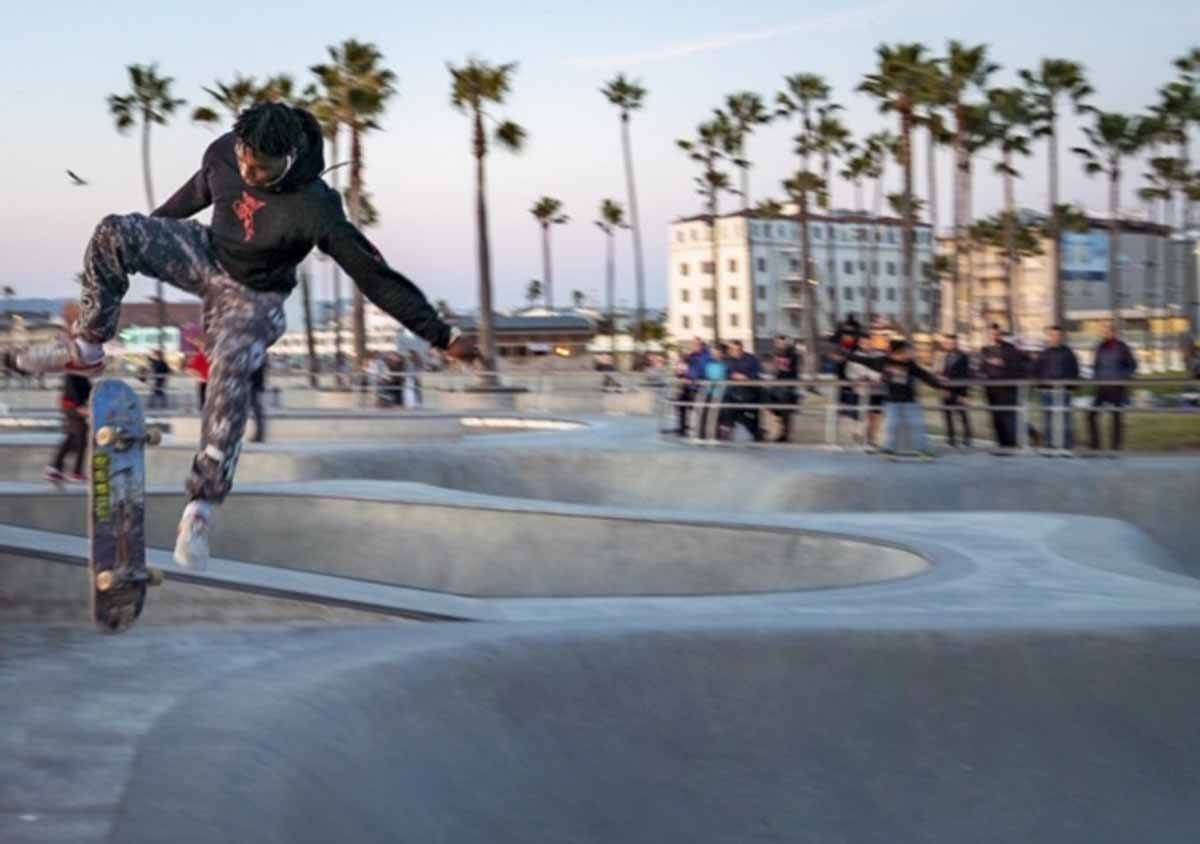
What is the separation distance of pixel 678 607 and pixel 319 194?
3.07m

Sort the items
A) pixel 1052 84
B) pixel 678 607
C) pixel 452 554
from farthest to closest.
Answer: pixel 1052 84 → pixel 452 554 → pixel 678 607

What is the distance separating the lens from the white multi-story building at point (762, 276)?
489 feet

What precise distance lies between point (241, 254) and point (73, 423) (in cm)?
897

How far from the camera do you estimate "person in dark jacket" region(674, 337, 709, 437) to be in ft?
70.8

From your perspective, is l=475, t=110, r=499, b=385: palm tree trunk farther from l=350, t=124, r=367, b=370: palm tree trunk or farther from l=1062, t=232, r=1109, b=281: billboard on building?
l=1062, t=232, r=1109, b=281: billboard on building

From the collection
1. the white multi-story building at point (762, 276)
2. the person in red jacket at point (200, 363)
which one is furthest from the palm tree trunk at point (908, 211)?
the white multi-story building at point (762, 276)

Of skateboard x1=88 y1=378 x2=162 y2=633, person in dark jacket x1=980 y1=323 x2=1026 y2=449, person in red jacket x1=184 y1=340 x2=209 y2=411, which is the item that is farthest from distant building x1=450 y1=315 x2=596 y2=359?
skateboard x1=88 y1=378 x2=162 y2=633

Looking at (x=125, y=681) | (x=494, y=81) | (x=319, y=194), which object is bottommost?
(x=125, y=681)

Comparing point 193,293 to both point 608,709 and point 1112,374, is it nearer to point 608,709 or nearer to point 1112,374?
point 608,709

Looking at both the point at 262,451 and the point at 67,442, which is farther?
the point at 262,451

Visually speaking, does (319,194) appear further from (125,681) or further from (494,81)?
(494,81)

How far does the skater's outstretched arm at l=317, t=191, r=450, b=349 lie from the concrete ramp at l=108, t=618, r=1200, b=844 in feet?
4.22

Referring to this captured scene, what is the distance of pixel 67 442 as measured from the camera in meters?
14.5

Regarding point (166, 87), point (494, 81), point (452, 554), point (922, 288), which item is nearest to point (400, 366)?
point (494, 81)
